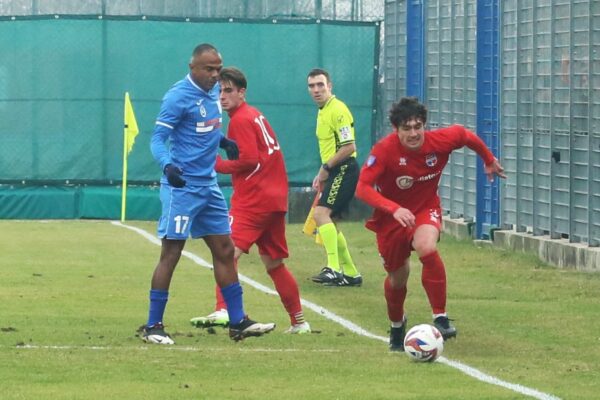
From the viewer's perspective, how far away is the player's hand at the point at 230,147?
12.0 metres

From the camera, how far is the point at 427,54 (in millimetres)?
25750

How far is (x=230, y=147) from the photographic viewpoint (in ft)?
39.5

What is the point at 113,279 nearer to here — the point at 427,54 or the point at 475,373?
the point at 475,373

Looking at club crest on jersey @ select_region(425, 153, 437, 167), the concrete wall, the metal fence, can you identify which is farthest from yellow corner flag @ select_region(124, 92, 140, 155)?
club crest on jersey @ select_region(425, 153, 437, 167)

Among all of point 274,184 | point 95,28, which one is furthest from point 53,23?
point 274,184

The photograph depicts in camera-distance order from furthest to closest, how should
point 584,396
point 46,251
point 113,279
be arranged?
point 46,251, point 113,279, point 584,396

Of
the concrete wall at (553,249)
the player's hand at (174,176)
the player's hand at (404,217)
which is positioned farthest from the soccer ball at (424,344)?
the concrete wall at (553,249)

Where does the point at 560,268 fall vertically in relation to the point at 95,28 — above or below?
below

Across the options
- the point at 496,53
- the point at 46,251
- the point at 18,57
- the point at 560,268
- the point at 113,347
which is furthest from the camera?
the point at 18,57

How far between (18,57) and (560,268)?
13.0m

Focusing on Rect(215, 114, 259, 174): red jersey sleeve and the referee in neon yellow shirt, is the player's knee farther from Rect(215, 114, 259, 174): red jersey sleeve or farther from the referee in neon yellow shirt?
the referee in neon yellow shirt

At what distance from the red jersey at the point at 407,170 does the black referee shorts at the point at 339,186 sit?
5.29 m

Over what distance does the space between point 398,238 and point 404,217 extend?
0.66 metres

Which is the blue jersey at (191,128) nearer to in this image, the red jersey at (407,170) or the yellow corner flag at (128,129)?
the red jersey at (407,170)
